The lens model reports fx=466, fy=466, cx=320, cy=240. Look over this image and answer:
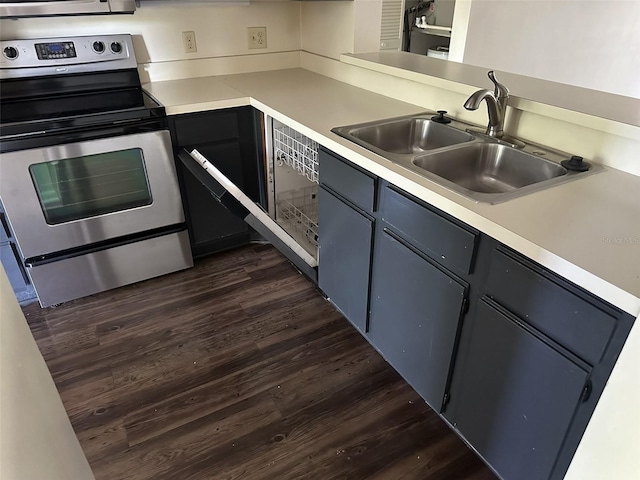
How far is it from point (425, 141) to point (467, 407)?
1041 millimetres

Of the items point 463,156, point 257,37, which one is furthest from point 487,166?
point 257,37

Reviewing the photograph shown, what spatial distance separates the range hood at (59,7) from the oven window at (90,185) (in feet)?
1.93

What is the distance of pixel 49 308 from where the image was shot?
223cm

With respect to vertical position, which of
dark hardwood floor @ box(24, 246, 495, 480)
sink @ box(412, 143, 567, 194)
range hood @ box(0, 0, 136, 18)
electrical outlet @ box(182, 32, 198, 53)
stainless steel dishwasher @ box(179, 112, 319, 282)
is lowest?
dark hardwood floor @ box(24, 246, 495, 480)

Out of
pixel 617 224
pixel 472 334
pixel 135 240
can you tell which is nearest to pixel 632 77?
pixel 617 224

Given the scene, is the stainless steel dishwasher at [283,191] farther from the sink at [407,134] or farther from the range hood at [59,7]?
the range hood at [59,7]

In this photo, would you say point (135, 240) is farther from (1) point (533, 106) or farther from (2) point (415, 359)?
(1) point (533, 106)

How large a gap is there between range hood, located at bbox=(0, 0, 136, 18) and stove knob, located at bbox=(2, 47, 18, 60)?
0.29 metres

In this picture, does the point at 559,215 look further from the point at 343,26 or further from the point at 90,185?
the point at 90,185

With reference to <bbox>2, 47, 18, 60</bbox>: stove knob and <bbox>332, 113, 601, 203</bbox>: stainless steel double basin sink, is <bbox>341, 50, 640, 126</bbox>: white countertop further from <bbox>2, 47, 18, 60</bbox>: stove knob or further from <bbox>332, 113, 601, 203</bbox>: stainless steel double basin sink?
<bbox>2, 47, 18, 60</bbox>: stove knob

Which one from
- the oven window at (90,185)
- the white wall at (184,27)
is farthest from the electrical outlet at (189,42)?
the oven window at (90,185)

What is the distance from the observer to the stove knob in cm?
211

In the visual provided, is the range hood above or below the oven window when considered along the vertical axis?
above

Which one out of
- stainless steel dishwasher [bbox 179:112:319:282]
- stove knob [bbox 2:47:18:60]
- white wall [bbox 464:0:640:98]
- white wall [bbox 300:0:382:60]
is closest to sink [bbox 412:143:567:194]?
stainless steel dishwasher [bbox 179:112:319:282]
